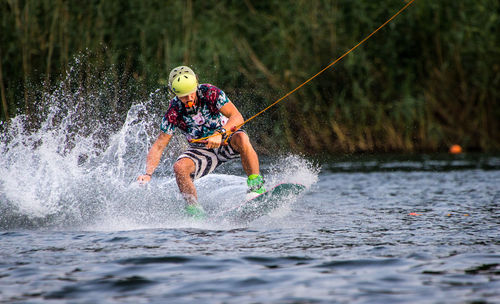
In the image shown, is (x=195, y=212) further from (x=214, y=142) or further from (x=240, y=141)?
(x=240, y=141)

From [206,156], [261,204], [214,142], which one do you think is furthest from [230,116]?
[261,204]

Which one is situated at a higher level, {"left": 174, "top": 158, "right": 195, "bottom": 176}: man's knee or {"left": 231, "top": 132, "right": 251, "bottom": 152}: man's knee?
{"left": 231, "top": 132, "right": 251, "bottom": 152}: man's knee

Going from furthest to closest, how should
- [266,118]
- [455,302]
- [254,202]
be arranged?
[266,118]
[254,202]
[455,302]

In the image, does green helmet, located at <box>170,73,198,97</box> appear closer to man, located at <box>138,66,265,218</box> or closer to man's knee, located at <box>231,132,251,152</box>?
man, located at <box>138,66,265,218</box>

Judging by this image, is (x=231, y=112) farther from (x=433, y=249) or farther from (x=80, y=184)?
(x=433, y=249)

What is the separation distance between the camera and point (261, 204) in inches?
262

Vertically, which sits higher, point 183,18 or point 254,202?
point 183,18

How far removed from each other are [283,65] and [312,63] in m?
0.62

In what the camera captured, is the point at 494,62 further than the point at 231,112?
Yes

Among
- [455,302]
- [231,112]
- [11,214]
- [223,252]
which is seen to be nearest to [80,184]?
[11,214]

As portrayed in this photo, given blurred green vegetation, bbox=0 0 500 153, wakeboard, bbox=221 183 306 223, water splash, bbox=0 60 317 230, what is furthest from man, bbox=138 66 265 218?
blurred green vegetation, bbox=0 0 500 153

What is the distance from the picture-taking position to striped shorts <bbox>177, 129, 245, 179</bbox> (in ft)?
22.8

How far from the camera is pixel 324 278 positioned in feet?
13.8

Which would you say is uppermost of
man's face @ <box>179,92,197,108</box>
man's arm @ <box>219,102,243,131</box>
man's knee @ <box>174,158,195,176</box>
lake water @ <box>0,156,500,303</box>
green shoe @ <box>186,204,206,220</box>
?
man's face @ <box>179,92,197,108</box>
